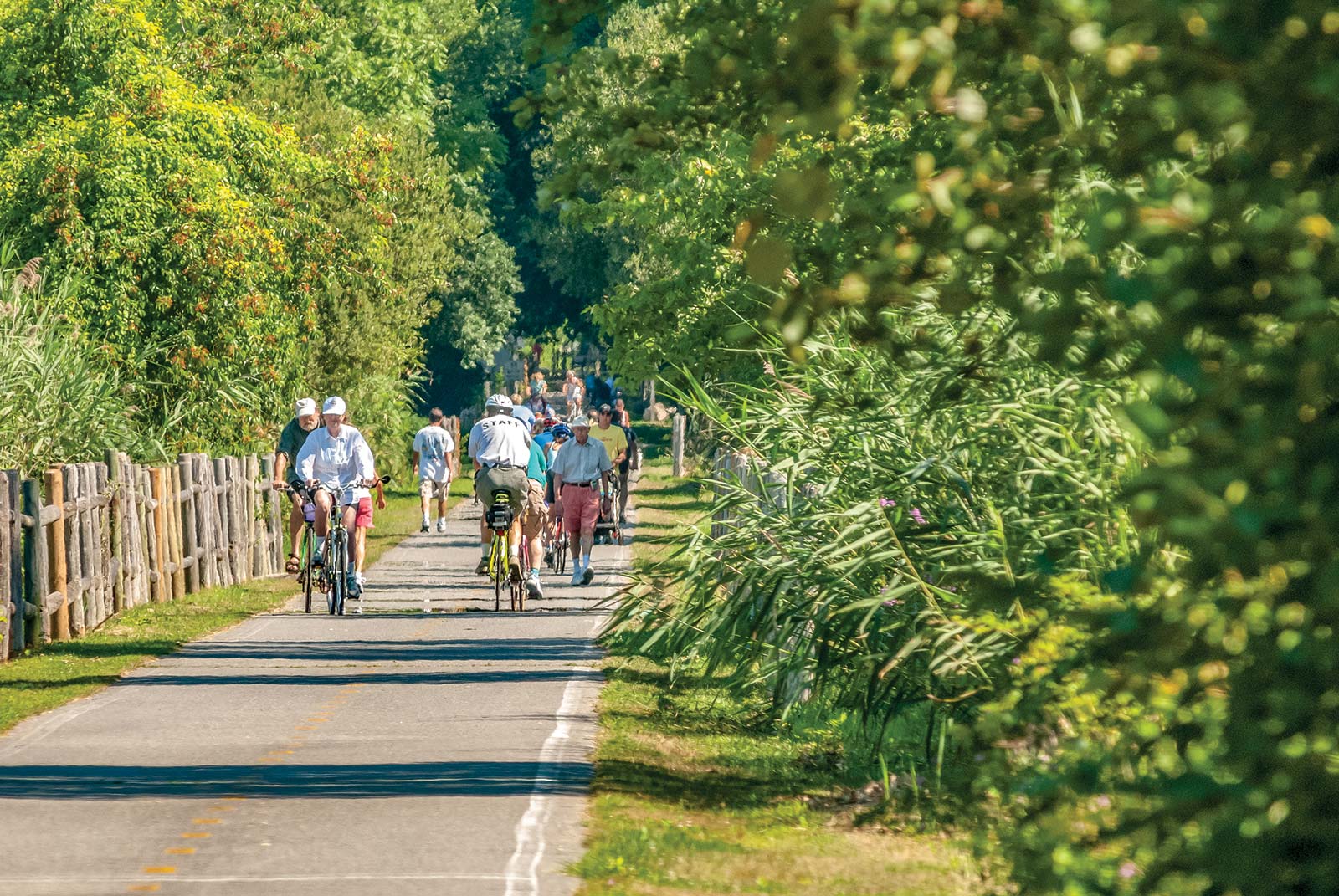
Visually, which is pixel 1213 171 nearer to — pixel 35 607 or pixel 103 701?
pixel 103 701

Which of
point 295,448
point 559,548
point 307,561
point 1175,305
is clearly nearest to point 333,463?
point 307,561

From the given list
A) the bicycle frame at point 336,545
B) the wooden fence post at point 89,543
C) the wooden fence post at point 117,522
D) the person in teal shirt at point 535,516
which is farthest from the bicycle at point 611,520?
the wooden fence post at point 89,543

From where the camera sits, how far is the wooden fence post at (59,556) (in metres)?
16.4

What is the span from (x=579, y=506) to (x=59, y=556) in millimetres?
7013

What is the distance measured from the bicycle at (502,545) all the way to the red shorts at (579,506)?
206 centimetres

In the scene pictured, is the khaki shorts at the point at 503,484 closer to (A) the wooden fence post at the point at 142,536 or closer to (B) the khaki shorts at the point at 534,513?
(B) the khaki shorts at the point at 534,513

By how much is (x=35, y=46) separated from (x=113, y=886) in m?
23.0

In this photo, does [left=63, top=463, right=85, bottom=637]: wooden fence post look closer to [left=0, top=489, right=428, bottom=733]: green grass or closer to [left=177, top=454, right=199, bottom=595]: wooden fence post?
[left=0, top=489, right=428, bottom=733]: green grass

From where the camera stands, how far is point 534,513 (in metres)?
20.8

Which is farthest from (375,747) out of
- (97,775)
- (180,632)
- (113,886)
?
(180,632)

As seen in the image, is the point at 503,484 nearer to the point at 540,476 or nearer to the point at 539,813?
the point at 540,476

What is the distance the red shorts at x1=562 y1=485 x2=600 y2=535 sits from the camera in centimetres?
2233

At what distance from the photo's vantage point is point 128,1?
91.1ft

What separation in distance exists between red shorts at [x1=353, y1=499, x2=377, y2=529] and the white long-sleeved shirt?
18 centimetres
